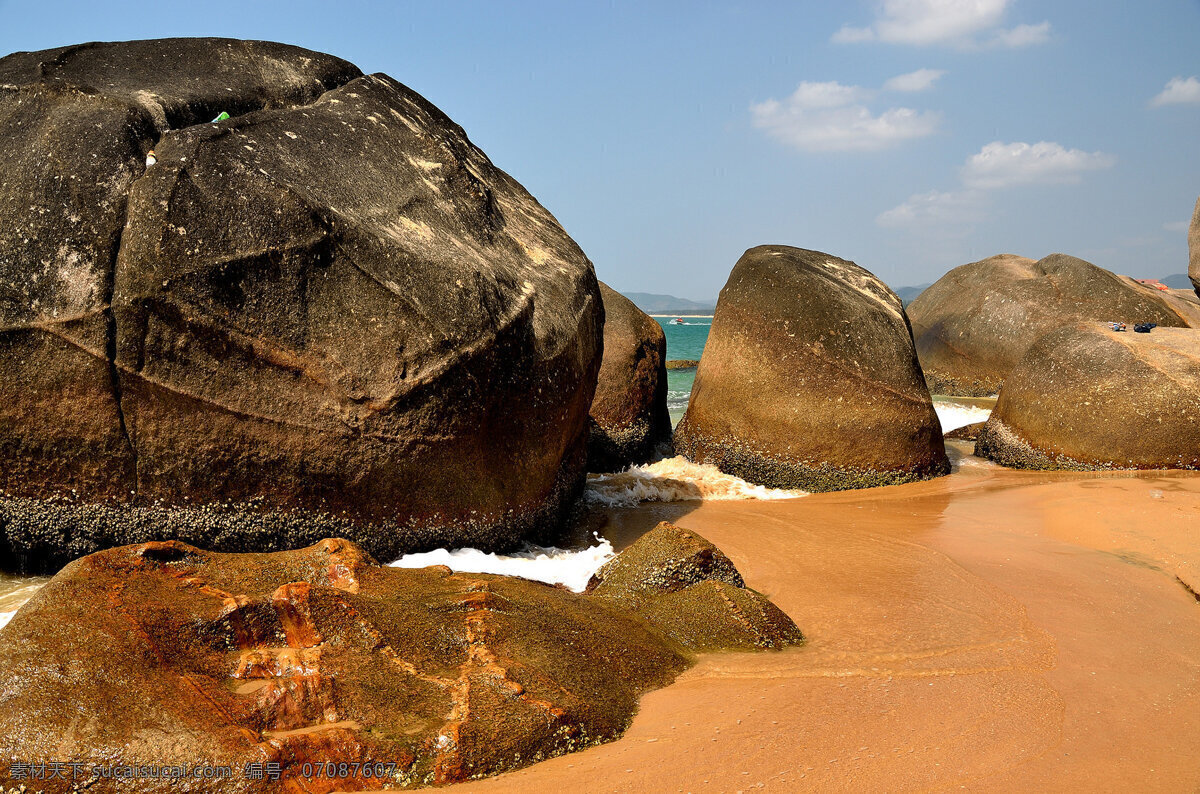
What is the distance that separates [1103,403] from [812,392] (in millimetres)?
2830

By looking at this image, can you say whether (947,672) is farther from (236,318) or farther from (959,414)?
(959,414)

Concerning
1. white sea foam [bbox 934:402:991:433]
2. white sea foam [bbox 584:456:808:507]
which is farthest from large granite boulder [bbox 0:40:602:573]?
white sea foam [bbox 934:402:991:433]

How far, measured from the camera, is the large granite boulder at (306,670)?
2.34 metres

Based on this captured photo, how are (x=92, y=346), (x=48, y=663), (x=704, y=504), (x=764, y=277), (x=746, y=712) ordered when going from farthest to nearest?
(x=764, y=277), (x=704, y=504), (x=92, y=346), (x=746, y=712), (x=48, y=663)

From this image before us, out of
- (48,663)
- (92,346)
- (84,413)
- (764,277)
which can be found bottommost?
(48,663)

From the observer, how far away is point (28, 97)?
14.0ft

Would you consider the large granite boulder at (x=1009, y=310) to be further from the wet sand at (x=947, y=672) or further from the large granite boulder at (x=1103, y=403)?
the wet sand at (x=947, y=672)

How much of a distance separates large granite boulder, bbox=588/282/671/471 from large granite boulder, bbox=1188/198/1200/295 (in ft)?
23.6

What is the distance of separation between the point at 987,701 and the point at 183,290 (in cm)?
360

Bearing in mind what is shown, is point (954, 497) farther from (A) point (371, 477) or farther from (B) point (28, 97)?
(B) point (28, 97)

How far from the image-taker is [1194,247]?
11.4 meters

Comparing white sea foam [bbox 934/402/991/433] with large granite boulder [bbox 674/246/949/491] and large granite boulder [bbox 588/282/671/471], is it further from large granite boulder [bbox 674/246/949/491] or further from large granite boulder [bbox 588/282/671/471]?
large granite boulder [bbox 588/282/671/471]

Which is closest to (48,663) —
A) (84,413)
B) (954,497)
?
(84,413)

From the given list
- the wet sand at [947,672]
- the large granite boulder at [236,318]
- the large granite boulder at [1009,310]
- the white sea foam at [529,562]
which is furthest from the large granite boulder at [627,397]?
the large granite boulder at [1009,310]
